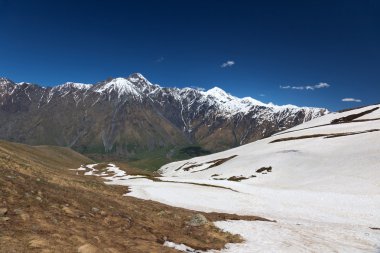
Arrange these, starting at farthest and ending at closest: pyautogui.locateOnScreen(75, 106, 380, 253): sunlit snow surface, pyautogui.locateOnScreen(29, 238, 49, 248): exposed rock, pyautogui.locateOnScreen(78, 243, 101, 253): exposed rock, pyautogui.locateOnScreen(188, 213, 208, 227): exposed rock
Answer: pyautogui.locateOnScreen(188, 213, 208, 227): exposed rock, pyautogui.locateOnScreen(75, 106, 380, 253): sunlit snow surface, pyautogui.locateOnScreen(78, 243, 101, 253): exposed rock, pyautogui.locateOnScreen(29, 238, 49, 248): exposed rock

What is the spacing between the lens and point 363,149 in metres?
80.8

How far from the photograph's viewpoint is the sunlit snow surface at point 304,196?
944 inches

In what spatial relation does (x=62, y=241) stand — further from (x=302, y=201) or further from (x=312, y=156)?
(x=312, y=156)

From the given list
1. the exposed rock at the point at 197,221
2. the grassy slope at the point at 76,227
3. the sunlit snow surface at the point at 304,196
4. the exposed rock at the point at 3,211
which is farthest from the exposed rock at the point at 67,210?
the exposed rock at the point at 197,221

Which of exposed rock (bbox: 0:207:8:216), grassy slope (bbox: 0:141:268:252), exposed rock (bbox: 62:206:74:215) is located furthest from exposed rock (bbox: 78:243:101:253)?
exposed rock (bbox: 62:206:74:215)

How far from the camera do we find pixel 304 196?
169 feet

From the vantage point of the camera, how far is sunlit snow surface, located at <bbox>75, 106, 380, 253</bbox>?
78.7 ft

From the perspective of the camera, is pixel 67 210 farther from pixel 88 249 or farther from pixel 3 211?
pixel 88 249

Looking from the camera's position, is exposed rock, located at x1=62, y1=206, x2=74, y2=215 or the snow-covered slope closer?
exposed rock, located at x1=62, y1=206, x2=74, y2=215

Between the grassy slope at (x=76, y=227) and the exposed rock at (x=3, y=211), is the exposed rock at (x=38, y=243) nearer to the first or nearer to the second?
the grassy slope at (x=76, y=227)

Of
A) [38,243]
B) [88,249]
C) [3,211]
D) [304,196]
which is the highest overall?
[3,211]

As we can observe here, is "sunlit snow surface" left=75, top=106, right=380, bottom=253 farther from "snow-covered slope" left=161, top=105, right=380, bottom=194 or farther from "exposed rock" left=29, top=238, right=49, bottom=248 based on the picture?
"exposed rock" left=29, top=238, right=49, bottom=248

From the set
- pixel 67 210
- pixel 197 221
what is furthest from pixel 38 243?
pixel 197 221

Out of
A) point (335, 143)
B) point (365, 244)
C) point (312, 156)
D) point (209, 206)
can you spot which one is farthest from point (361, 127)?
point (365, 244)
